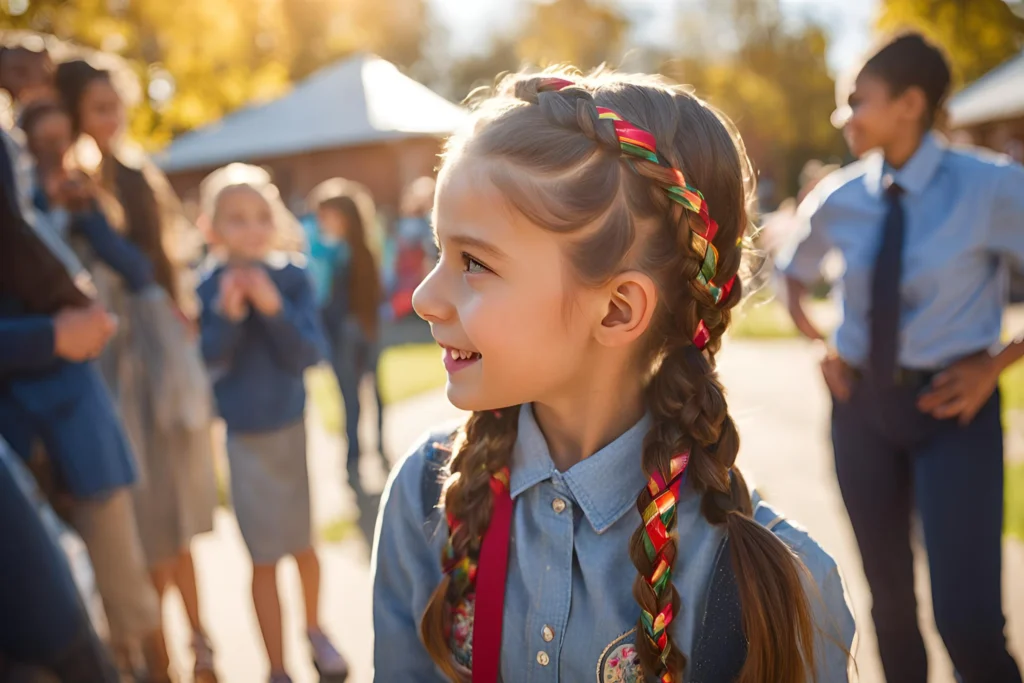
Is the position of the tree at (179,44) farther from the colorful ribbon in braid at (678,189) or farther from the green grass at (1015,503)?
Answer: the colorful ribbon in braid at (678,189)

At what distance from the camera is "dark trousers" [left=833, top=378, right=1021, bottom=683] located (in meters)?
2.55

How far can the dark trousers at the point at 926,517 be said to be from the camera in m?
2.55

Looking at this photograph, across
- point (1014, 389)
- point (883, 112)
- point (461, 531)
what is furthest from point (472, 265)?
point (1014, 389)

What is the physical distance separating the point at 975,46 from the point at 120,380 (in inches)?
1078

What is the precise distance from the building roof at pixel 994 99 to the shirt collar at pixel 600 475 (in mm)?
21795

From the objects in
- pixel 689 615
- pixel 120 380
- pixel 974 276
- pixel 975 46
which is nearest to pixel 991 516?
pixel 974 276

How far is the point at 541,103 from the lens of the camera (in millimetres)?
1521

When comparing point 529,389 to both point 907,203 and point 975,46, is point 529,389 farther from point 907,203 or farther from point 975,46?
point 975,46

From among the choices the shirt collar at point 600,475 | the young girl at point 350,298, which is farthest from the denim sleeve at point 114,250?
the young girl at point 350,298

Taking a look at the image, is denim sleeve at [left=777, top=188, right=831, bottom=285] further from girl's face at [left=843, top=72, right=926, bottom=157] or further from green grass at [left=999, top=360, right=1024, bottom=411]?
green grass at [left=999, top=360, right=1024, bottom=411]

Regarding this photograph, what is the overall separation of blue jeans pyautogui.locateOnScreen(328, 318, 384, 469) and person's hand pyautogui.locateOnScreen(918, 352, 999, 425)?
15.6 ft

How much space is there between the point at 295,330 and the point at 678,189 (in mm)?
2464

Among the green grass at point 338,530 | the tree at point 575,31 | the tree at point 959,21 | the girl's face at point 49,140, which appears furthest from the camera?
the tree at point 575,31

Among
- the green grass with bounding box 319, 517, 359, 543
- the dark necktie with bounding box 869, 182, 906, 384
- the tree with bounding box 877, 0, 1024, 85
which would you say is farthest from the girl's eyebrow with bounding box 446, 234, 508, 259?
the tree with bounding box 877, 0, 1024, 85
